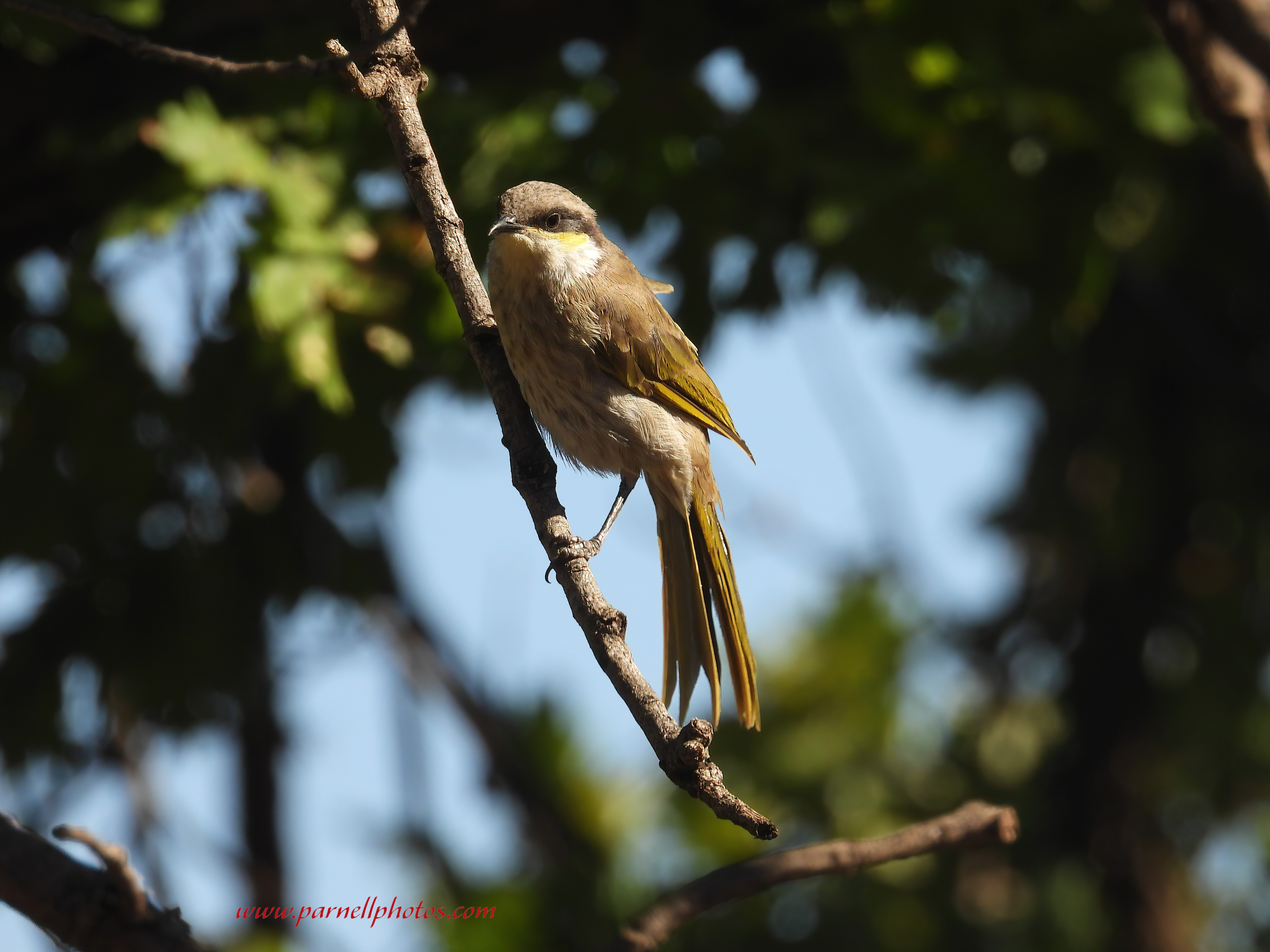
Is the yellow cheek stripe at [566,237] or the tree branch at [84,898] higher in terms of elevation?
the yellow cheek stripe at [566,237]

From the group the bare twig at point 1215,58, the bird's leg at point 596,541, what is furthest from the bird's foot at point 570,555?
the bare twig at point 1215,58

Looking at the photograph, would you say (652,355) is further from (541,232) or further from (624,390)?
(541,232)


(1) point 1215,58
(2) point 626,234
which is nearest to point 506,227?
(2) point 626,234

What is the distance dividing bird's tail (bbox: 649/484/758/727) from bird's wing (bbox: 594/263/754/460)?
29 centimetres

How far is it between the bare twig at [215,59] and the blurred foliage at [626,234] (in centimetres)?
85

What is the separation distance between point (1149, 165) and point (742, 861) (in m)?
3.32

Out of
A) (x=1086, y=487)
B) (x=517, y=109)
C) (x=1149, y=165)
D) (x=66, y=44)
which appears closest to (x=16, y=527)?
(x=66, y=44)

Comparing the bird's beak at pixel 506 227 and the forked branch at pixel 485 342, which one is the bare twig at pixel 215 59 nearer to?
the forked branch at pixel 485 342

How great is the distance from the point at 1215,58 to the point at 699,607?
206 cm

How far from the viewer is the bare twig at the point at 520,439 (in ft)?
6.84

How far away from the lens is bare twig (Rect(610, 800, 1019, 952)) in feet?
7.30

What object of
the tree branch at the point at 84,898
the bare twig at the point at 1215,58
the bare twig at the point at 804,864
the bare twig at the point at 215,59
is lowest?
the tree branch at the point at 84,898

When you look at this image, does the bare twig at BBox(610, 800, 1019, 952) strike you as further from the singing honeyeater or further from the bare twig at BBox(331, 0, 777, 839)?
the singing honeyeater

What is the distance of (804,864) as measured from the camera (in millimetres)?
2346
